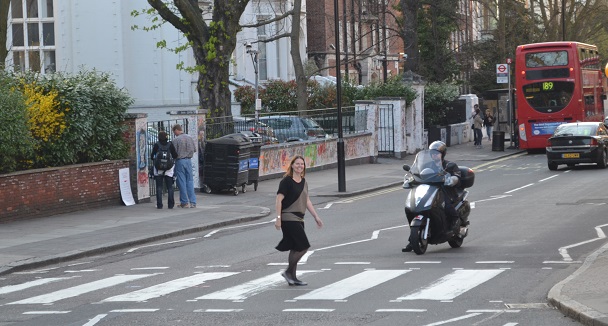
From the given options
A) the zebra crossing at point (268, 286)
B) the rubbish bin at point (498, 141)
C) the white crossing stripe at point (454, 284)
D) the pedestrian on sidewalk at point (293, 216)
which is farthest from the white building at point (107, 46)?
the pedestrian on sidewalk at point (293, 216)

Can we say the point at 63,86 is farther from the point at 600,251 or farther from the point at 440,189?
the point at 600,251

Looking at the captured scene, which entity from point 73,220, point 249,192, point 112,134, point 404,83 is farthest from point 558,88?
point 73,220

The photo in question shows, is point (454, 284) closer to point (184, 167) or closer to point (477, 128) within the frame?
point (184, 167)

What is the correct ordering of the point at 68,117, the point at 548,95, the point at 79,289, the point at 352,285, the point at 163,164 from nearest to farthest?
the point at 352,285 → the point at 79,289 → the point at 68,117 → the point at 163,164 → the point at 548,95

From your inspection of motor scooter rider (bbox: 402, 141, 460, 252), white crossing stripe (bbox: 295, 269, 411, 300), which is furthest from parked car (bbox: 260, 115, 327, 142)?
white crossing stripe (bbox: 295, 269, 411, 300)

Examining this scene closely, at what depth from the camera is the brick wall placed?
70.1 feet

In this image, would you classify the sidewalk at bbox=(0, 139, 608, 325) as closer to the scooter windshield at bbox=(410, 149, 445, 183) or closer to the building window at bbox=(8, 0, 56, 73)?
the scooter windshield at bbox=(410, 149, 445, 183)

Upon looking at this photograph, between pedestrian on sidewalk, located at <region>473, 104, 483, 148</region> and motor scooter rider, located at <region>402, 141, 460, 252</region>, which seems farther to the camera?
pedestrian on sidewalk, located at <region>473, 104, 483, 148</region>

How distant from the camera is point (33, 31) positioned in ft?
149

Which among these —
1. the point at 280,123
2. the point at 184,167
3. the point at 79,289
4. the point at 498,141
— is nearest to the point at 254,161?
the point at 184,167

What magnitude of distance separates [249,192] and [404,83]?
16699 mm

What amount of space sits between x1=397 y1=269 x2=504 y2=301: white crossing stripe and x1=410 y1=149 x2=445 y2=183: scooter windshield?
2.32 meters

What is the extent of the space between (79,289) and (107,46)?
33.9 meters

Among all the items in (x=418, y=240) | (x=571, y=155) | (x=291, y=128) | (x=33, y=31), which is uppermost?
(x=33, y=31)
